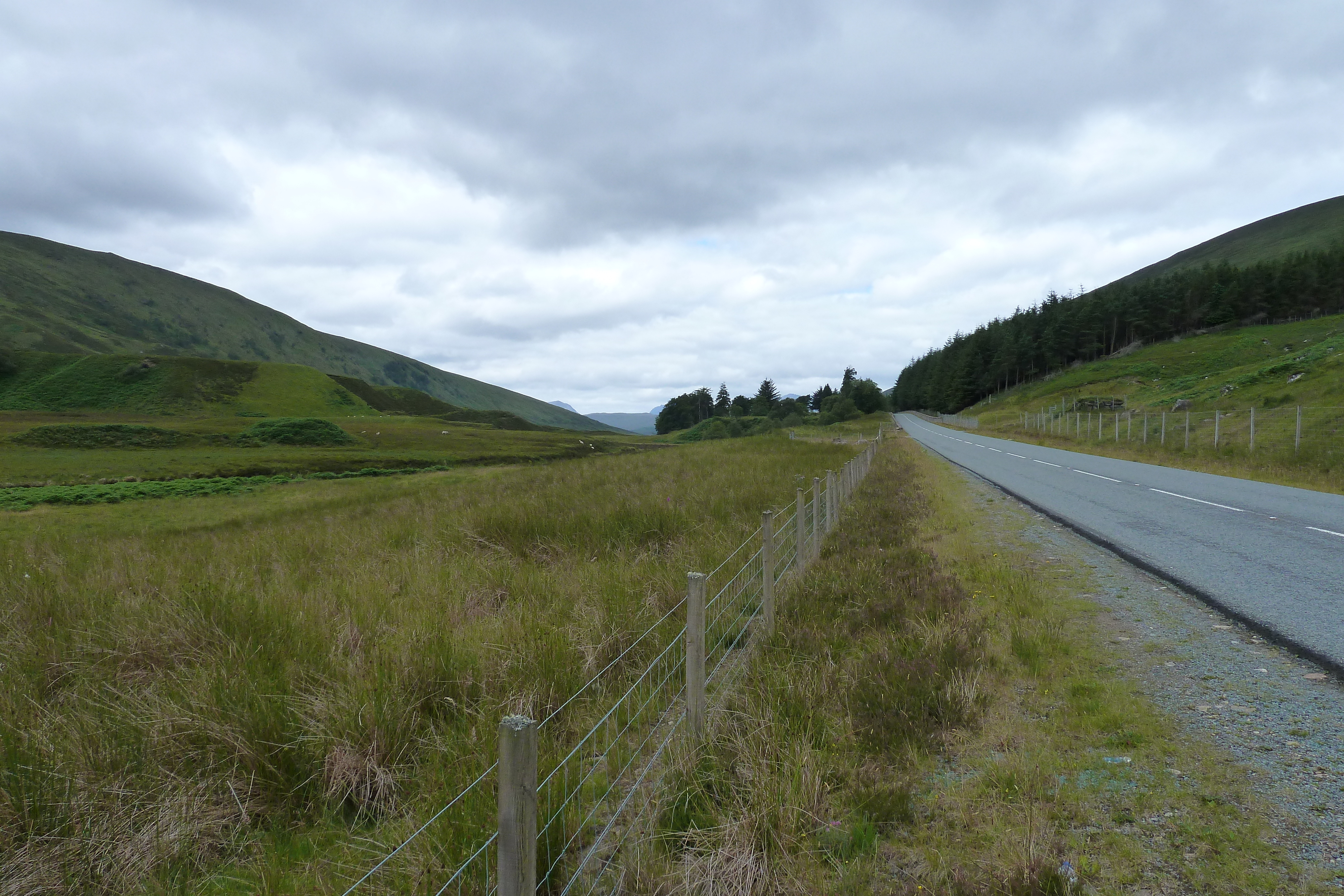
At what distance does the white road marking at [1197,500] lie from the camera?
11891 millimetres

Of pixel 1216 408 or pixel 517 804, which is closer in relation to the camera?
pixel 517 804

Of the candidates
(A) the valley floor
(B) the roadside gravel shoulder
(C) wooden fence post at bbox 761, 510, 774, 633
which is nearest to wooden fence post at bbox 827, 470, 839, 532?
(A) the valley floor

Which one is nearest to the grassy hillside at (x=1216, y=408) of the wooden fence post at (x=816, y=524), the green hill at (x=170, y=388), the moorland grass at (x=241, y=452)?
the wooden fence post at (x=816, y=524)

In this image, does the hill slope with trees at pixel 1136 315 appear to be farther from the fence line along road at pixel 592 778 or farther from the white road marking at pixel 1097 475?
the fence line along road at pixel 592 778

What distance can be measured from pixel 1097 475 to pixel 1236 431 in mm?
12396

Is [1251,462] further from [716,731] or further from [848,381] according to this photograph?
[848,381]

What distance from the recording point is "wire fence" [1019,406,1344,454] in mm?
20609

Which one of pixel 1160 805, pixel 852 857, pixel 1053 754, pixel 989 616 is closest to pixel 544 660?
pixel 852 857

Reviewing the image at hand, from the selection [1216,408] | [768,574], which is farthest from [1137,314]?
[768,574]

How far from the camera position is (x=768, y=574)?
227 inches

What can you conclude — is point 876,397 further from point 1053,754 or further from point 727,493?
point 1053,754

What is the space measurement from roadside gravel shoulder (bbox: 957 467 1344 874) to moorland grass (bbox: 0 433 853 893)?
392 centimetres

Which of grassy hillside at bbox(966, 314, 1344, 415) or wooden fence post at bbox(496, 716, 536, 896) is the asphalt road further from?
grassy hillside at bbox(966, 314, 1344, 415)

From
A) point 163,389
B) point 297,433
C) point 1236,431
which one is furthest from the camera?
point 163,389
